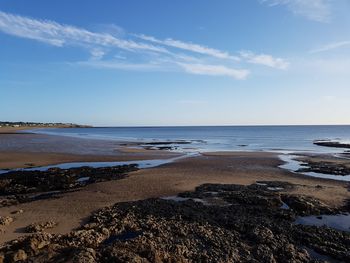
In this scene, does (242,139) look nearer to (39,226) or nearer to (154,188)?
(154,188)

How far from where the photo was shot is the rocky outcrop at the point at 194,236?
9258 millimetres

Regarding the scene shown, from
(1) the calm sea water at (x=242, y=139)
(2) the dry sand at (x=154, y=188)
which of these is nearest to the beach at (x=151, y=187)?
(2) the dry sand at (x=154, y=188)

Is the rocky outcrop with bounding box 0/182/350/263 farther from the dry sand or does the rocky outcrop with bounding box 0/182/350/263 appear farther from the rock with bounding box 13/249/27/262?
the dry sand

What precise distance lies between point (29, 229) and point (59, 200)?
4619 mm

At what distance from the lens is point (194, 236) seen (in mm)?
11336

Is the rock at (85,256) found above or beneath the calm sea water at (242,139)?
above

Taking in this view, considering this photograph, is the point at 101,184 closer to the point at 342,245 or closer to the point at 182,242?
the point at 182,242

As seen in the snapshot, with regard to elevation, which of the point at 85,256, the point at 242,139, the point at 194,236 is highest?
the point at 85,256

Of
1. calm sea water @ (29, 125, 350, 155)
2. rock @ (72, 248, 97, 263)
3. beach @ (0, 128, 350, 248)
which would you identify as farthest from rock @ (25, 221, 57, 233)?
calm sea water @ (29, 125, 350, 155)

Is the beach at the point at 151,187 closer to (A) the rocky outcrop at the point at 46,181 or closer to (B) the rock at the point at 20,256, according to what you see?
(A) the rocky outcrop at the point at 46,181

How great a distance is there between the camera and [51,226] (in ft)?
40.7

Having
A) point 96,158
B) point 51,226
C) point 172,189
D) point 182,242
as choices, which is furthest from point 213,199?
point 96,158

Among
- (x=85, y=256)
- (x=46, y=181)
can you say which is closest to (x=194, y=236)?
(x=85, y=256)

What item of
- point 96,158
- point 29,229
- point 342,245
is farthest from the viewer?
point 96,158
